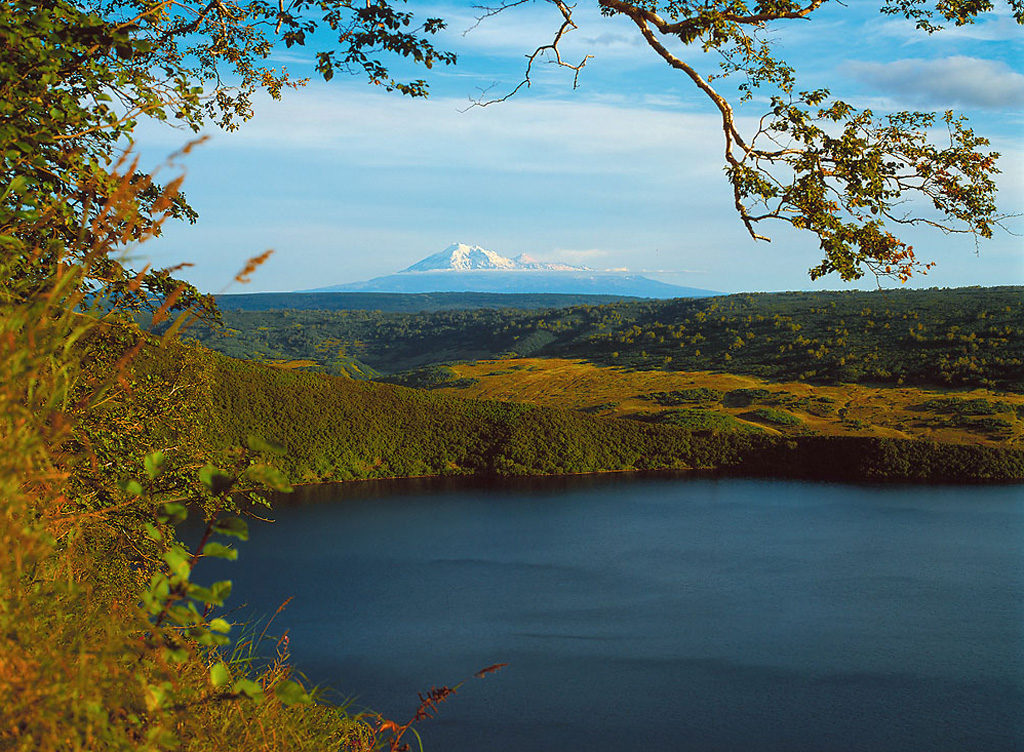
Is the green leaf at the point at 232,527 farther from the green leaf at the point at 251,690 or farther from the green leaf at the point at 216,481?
the green leaf at the point at 251,690

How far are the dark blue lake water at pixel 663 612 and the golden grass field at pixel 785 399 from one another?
11.0 meters

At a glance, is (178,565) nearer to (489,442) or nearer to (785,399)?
(489,442)

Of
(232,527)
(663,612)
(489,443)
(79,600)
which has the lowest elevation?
(663,612)

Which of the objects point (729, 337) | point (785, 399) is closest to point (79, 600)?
point (785, 399)

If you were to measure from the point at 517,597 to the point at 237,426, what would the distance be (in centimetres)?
1704

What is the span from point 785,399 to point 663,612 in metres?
35.2

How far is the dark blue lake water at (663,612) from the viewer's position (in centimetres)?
1334

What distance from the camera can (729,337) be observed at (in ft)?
245

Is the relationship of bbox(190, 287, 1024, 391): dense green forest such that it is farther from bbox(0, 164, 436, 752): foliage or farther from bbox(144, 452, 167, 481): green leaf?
bbox(144, 452, 167, 481): green leaf

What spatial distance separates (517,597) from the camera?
787 inches

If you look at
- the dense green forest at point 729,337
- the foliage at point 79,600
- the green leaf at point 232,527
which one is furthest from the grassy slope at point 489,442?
the green leaf at point 232,527

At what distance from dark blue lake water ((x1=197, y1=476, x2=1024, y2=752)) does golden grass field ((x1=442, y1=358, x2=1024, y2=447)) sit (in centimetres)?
1095

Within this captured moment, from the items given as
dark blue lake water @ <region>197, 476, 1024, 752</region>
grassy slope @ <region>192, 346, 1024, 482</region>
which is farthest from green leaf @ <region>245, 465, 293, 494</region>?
grassy slope @ <region>192, 346, 1024, 482</region>

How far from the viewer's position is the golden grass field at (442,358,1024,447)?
42.2m
